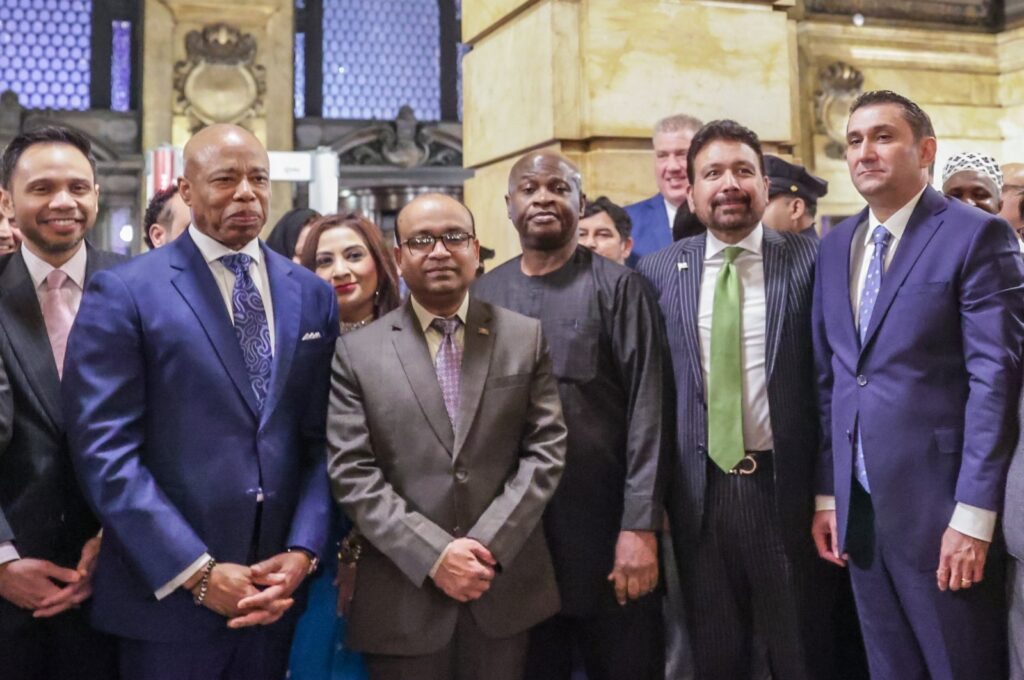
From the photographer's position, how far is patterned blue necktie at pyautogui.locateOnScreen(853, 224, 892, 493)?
2457 mm

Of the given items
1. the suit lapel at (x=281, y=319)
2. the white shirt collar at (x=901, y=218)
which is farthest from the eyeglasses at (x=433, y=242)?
the white shirt collar at (x=901, y=218)

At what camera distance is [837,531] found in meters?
2.50

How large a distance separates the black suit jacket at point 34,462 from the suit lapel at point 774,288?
1773mm

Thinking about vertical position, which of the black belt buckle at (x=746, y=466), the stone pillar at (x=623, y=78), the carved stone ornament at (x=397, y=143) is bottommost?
the black belt buckle at (x=746, y=466)

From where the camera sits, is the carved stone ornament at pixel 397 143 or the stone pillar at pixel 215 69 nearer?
the stone pillar at pixel 215 69

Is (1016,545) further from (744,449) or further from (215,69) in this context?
(215,69)

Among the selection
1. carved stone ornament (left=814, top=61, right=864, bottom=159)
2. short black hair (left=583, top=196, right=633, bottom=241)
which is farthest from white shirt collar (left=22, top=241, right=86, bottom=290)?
carved stone ornament (left=814, top=61, right=864, bottom=159)

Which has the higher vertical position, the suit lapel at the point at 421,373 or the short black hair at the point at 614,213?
the short black hair at the point at 614,213

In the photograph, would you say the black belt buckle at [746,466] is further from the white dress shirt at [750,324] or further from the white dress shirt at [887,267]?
the white dress shirt at [887,267]

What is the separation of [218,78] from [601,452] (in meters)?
9.47

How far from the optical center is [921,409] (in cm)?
233

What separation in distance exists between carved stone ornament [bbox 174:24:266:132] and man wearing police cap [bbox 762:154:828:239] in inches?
331

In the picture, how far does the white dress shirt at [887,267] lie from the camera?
88.1 inches

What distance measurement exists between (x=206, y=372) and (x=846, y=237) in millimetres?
1665
